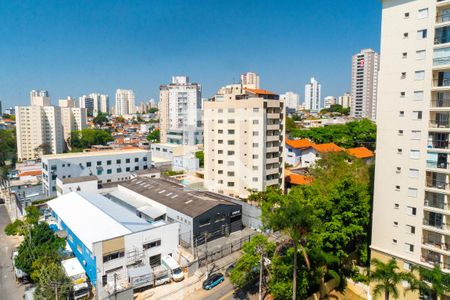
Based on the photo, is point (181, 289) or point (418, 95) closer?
point (418, 95)

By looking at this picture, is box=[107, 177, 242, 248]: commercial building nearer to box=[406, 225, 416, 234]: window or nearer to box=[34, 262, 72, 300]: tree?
box=[34, 262, 72, 300]: tree

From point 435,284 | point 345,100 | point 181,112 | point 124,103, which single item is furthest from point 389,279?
point 124,103

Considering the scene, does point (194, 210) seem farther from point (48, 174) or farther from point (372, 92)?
point (372, 92)

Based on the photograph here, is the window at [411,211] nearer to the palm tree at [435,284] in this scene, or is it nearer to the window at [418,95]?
the palm tree at [435,284]

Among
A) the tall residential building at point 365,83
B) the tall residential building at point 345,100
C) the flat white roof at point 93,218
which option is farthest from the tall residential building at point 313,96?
the flat white roof at point 93,218

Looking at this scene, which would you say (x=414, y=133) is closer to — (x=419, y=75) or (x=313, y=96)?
(x=419, y=75)

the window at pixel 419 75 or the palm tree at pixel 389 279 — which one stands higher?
the window at pixel 419 75
